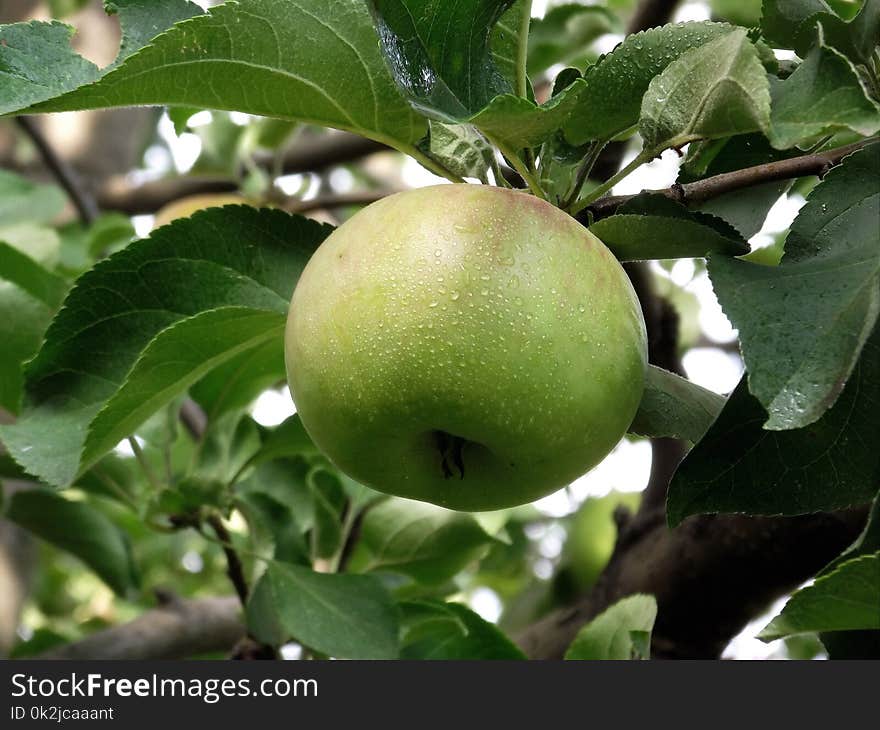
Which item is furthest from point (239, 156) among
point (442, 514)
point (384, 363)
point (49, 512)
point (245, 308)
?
point (384, 363)

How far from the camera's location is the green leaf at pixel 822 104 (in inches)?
22.0

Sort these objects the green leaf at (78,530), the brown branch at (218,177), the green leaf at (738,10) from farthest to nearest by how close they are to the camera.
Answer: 1. the brown branch at (218,177)
2. the green leaf at (78,530)
3. the green leaf at (738,10)

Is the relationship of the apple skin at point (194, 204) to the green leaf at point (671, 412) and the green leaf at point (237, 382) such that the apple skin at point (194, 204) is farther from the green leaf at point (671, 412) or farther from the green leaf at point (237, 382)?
the green leaf at point (671, 412)

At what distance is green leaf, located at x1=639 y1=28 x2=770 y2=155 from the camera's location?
22.7 inches

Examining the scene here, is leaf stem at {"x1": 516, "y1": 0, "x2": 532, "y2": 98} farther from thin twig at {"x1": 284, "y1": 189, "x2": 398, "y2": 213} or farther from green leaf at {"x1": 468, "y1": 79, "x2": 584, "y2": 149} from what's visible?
thin twig at {"x1": 284, "y1": 189, "x2": 398, "y2": 213}

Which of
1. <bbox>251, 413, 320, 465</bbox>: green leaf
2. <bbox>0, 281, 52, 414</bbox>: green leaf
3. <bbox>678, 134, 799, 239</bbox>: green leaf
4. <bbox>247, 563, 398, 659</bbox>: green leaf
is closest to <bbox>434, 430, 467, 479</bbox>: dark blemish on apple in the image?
<bbox>678, 134, 799, 239</bbox>: green leaf

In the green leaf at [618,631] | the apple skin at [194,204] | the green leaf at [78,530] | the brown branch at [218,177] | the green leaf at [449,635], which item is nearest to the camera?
the green leaf at [618,631]

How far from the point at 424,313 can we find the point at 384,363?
35 mm

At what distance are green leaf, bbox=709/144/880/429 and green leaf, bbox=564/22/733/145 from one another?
A: 118mm

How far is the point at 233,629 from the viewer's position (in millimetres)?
1526

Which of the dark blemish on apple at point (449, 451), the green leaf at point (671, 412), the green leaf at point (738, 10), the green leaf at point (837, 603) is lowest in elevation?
the green leaf at point (837, 603)

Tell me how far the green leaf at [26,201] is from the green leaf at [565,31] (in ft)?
2.71

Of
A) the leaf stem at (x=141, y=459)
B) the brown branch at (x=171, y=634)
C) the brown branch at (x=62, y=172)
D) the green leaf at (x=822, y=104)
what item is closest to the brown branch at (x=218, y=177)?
the brown branch at (x=62, y=172)

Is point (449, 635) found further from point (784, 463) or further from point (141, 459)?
point (784, 463)
